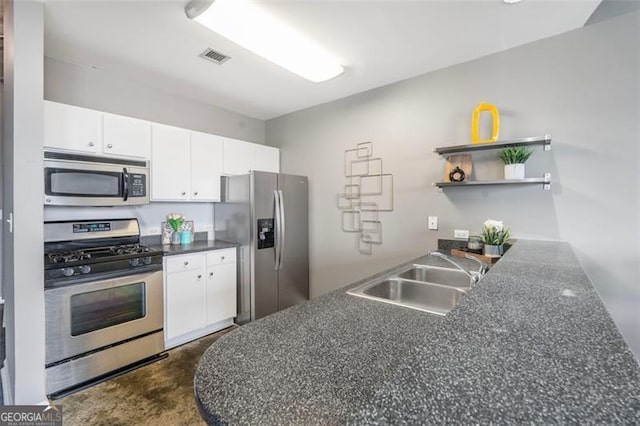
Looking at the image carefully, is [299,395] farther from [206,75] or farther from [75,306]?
[206,75]

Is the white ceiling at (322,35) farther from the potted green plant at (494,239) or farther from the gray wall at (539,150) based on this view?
the potted green plant at (494,239)

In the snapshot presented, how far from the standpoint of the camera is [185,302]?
A: 2598 millimetres

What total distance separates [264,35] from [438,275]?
2.06 meters

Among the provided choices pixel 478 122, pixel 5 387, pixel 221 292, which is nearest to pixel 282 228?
pixel 221 292

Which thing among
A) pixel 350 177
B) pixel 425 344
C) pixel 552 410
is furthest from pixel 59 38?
pixel 552 410

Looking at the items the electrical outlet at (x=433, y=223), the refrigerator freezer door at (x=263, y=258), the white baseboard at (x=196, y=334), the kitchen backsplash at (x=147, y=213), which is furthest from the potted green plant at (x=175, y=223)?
the electrical outlet at (x=433, y=223)

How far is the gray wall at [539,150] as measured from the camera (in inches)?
72.5

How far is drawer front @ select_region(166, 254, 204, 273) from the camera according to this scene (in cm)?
250

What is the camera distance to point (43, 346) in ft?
5.76

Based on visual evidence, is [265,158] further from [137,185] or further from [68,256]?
[68,256]

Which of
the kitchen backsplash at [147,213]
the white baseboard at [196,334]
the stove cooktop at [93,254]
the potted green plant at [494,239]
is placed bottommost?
the white baseboard at [196,334]

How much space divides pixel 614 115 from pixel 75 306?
3861mm

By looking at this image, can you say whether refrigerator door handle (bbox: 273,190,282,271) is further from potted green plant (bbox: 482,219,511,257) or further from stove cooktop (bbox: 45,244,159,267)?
potted green plant (bbox: 482,219,511,257)

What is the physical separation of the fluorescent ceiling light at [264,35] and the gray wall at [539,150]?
790 mm
